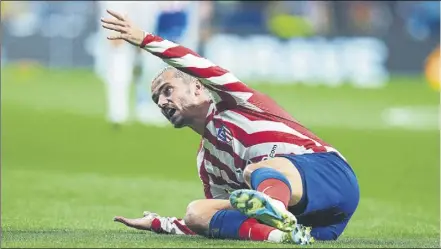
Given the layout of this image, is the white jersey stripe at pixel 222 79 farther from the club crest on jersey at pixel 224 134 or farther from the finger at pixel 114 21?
the finger at pixel 114 21

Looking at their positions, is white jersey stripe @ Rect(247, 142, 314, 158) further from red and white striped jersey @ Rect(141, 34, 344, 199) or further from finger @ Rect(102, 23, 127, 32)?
finger @ Rect(102, 23, 127, 32)

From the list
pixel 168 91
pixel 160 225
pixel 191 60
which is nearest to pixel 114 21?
pixel 191 60

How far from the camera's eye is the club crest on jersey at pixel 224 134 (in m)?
6.52

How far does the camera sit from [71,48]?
3105 centimetres

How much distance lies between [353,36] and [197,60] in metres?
22.0

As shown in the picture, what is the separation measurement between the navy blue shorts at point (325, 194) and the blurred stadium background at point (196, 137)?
19 cm

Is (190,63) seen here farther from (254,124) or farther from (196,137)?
(196,137)

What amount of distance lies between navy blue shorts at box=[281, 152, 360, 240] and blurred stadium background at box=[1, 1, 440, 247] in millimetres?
191

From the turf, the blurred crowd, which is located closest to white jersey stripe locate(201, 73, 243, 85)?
the turf

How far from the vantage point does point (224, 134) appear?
6.54m

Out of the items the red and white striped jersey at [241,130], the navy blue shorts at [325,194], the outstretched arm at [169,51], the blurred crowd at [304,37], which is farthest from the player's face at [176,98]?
the blurred crowd at [304,37]

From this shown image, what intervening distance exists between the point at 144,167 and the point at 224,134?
295 inches

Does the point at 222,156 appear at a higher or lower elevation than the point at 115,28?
lower

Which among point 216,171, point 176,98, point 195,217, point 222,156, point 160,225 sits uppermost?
point 176,98
